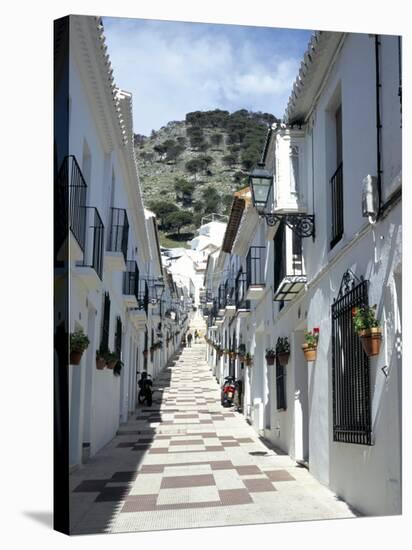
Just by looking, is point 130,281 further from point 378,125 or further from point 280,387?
point 378,125

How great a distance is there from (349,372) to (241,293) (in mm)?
9701

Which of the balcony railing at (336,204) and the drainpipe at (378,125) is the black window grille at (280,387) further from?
the drainpipe at (378,125)

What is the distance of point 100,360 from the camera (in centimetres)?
930

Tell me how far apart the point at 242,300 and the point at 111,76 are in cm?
846

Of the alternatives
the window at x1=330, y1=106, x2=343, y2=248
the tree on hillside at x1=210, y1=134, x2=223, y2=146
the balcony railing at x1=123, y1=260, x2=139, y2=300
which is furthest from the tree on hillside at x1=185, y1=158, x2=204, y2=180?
the balcony railing at x1=123, y1=260, x2=139, y2=300

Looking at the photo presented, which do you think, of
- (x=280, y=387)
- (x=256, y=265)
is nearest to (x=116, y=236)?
(x=280, y=387)

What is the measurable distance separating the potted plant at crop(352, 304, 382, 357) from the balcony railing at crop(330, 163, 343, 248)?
1556mm

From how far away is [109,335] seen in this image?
10.7m

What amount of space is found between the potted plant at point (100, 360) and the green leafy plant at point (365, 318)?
486 cm

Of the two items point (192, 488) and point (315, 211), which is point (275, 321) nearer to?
point (315, 211)

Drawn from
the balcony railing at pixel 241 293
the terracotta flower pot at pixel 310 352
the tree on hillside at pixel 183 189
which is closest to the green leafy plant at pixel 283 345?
the terracotta flower pot at pixel 310 352

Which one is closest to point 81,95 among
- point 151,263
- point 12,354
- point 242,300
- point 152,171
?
point 152,171

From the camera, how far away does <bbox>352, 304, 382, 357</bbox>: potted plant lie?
199 inches

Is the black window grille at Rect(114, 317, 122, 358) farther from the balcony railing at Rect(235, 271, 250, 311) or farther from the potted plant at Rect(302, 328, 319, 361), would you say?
the potted plant at Rect(302, 328, 319, 361)
